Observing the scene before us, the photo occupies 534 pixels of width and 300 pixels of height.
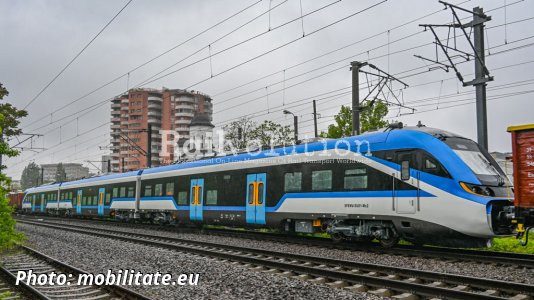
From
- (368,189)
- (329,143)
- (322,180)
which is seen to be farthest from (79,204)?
(368,189)

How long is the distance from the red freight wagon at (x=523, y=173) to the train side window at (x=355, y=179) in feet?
14.6

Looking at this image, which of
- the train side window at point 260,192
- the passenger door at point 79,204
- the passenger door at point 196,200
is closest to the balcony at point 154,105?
the passenger door at point 79,204

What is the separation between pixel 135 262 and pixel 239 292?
475 cm

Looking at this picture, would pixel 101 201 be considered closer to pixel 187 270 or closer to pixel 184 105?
pixel 187 270

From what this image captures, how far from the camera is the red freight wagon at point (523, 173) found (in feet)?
33.9

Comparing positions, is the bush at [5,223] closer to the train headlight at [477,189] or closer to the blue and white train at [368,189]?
the blue and white train at [368,189]

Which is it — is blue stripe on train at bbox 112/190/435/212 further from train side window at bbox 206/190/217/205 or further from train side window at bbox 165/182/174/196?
train side window at bbox 165/182/174/196

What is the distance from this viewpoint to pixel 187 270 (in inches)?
448

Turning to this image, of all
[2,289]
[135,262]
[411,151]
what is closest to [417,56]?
[411,151]

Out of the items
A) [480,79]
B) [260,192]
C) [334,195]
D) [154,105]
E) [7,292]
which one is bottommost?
[7,292]

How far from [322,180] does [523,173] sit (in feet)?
20.8

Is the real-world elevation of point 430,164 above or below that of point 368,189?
above

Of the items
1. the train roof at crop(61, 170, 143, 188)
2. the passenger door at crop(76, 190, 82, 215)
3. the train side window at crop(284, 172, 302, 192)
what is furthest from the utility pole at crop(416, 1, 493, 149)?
the passenger door at crop(76, 190, 82, 215)

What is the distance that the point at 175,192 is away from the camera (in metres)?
24.1
